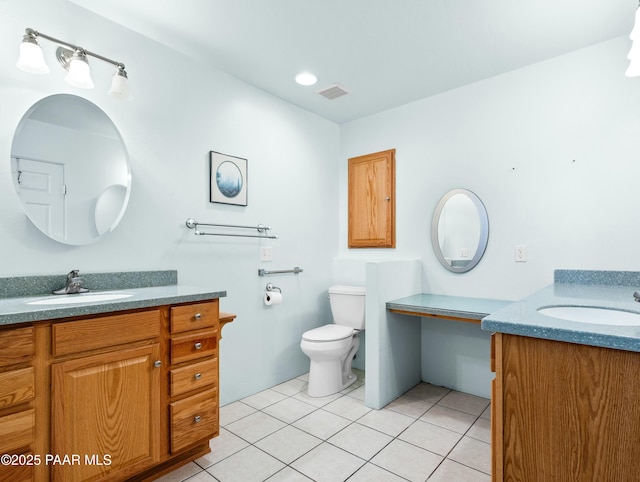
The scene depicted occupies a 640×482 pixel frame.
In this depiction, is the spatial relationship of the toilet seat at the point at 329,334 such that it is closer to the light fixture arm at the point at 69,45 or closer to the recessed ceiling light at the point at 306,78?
the recessed ceiling light at the point at 306,78

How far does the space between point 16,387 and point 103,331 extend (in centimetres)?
31

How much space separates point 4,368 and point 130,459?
2.12 feet

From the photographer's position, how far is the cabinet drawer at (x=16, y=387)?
46.3 inches

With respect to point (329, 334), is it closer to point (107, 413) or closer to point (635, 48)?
point (107, 413)

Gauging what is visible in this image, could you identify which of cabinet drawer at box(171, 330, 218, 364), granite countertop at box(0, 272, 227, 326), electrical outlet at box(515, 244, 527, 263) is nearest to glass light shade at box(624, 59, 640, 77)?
electrical outlet at box(515, 244, 527, 263)

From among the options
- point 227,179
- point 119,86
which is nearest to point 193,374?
point 227,179

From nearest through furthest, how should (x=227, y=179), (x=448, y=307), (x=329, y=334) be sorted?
(x=448, y=307) < (x=227, y=179) < (x=329, y=334)

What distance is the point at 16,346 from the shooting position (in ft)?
3.97

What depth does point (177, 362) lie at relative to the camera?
168 cm

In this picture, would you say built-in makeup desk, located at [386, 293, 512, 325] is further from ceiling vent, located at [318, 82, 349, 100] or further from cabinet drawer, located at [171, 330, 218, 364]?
ceiling vent, located at [318, 82, 349, 100]

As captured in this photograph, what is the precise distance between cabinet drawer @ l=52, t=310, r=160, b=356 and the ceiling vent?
81.1 inches

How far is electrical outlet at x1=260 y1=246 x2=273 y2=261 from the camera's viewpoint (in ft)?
8.98

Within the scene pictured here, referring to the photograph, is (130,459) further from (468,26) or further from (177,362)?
(468,26)

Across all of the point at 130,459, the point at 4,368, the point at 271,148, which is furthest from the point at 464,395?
the point at 4,368
